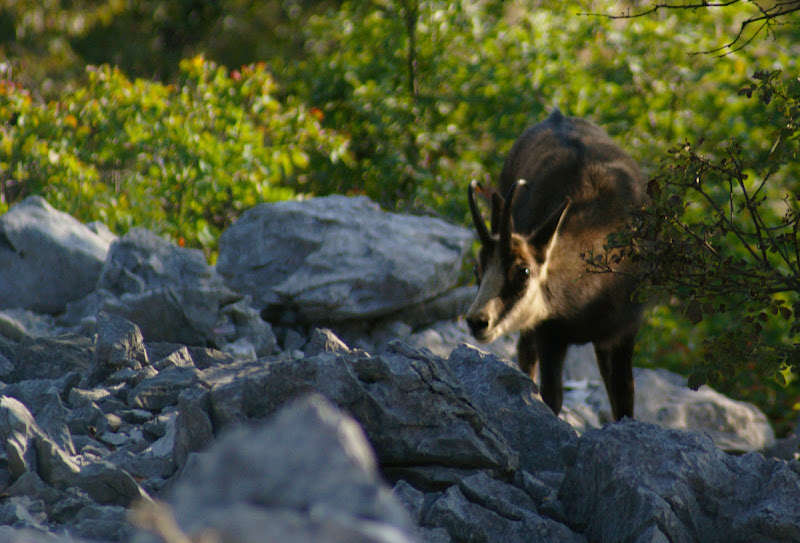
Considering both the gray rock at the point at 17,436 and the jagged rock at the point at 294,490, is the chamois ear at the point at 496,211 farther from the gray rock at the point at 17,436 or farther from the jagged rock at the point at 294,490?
the jagged rock at the point at 294,490

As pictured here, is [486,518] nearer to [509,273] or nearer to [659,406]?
[509,273]

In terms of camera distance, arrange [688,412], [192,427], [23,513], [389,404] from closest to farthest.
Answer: [23,513] → [192,427] → [389,404] → [688,412]

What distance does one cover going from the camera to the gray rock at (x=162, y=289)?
5539mm

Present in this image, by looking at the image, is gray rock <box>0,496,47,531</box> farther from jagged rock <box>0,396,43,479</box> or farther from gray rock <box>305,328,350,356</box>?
gray rock <box>305,328,350,356</box>

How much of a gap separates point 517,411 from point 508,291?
1650mm

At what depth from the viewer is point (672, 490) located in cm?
311

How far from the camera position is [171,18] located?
733 inches

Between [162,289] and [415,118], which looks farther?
[415,118]

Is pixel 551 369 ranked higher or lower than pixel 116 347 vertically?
lower

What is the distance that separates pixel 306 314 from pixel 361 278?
50 centimetres

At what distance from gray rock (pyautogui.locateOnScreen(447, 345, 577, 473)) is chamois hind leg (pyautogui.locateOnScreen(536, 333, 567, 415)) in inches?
66.9

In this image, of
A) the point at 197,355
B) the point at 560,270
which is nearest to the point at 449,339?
the point at 560,270

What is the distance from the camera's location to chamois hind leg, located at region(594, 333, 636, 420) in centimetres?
624

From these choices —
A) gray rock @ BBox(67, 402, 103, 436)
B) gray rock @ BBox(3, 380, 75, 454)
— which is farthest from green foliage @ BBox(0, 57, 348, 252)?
gray rock @ BBox(67, 402, 103, 436)
